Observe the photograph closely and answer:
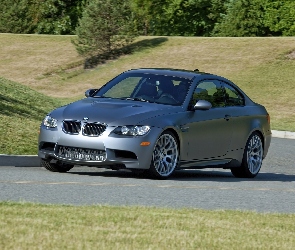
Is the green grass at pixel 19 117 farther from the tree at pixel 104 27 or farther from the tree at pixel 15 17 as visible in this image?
the tree at pixel 15 17

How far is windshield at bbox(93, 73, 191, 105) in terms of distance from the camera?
1484 centimetres

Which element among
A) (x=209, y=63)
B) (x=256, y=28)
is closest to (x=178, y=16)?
(x=256, y=28)

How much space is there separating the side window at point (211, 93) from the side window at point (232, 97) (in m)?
0.12

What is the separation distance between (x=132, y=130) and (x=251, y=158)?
3.02m

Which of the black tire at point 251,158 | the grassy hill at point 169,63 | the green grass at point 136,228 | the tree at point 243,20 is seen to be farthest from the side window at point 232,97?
the tree at point 243,20

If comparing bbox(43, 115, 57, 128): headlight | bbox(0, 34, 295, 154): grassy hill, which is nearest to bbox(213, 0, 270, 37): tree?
bbox(0, 34, 295, 154): grassy hill

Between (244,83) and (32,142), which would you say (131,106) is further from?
(244,83)

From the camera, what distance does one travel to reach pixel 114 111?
13.9 metres

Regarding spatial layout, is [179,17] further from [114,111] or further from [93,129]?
[93,129]

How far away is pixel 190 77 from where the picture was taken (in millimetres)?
15344

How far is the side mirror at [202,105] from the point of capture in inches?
576

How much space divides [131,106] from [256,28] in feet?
233

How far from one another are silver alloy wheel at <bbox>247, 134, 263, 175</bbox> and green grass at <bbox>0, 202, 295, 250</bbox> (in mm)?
5803

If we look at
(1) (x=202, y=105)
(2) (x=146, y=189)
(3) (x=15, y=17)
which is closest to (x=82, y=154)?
(2) (x=146, y=189)
